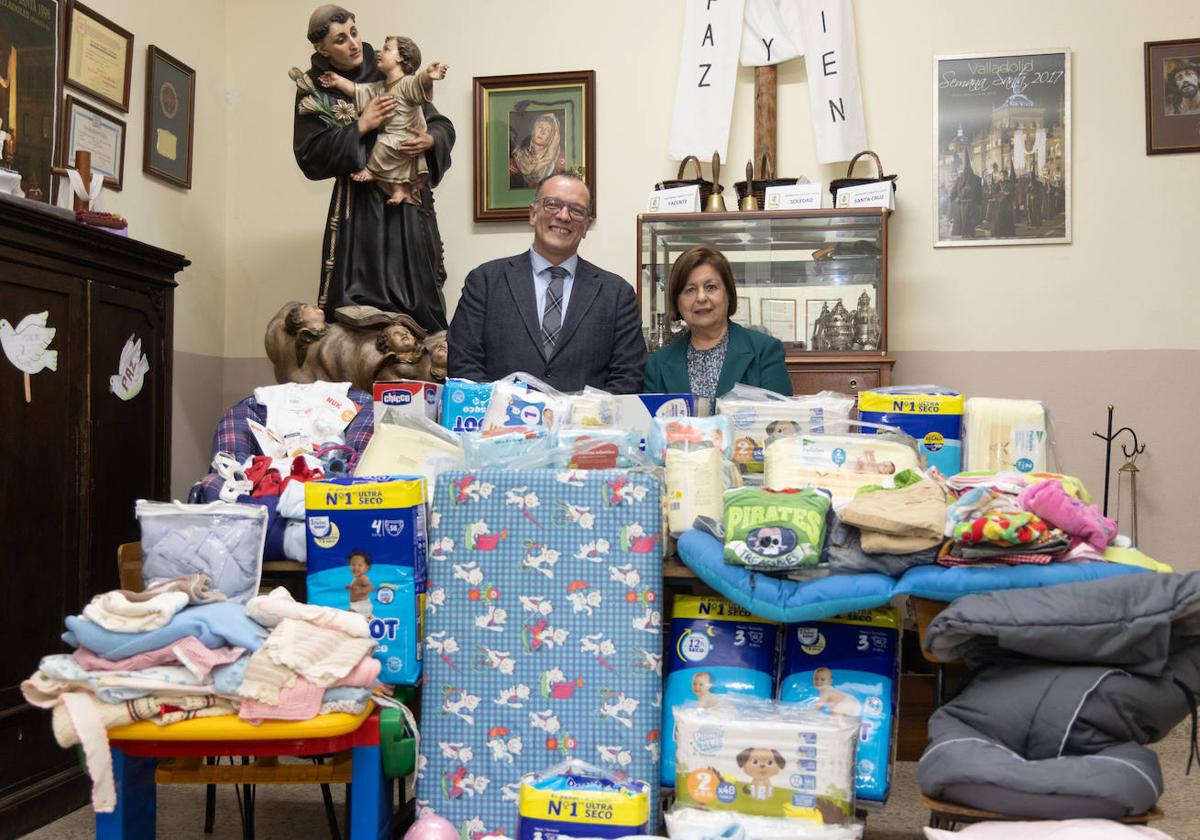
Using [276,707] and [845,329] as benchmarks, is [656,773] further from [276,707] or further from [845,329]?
[845,329]

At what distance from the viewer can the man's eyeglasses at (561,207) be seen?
3.37 metres

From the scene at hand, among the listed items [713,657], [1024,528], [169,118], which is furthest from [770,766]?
[169,118]

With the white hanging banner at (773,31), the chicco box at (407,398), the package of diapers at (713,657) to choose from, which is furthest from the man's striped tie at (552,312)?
the white hanging banner at (773,31)

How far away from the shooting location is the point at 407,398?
282 cm

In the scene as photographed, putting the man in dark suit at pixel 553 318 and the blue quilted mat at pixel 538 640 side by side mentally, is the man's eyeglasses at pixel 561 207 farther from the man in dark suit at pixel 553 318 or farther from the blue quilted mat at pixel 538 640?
the blue quilted mat at pixel 538 640

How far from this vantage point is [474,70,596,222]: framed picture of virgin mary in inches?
206

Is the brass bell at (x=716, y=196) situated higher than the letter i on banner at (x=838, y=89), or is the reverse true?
the letter i on banner at (x=838, y=89)

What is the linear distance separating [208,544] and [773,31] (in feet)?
12.3

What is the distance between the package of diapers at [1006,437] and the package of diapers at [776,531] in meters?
0.64

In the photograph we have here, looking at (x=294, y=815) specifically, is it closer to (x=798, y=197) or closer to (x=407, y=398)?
(x=407, y=398)

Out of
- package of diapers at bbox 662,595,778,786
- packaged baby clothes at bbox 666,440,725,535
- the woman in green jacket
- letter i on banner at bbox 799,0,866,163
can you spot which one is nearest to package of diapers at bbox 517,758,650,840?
package of diapers at bbox 662,595,778,786

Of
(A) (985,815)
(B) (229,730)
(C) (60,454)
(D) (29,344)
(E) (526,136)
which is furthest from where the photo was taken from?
(E) (526,136)

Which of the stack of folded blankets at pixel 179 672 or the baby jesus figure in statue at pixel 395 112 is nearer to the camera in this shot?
the stack of folded blankets at pixel 179 672

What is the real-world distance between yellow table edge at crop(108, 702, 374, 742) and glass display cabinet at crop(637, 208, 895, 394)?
282cm
